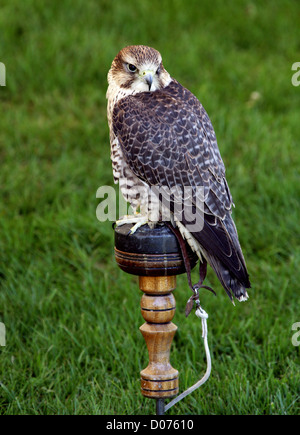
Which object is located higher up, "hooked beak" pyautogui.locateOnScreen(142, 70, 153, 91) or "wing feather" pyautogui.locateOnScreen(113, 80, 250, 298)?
"hooked beak" pyautogui.locateOnScreen(142, 70, 153, 91)

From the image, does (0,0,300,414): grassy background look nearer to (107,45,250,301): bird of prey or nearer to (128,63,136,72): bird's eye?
(107,45,250,301): bird of prey

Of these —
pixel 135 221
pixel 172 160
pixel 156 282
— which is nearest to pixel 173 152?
pixel 172 160

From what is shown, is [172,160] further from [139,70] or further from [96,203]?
[96,203]

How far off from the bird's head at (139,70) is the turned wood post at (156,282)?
2.24ft

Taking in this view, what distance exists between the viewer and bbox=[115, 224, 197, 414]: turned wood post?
2.61 m

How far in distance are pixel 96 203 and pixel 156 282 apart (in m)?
2.13

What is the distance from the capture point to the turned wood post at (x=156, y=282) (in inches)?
103

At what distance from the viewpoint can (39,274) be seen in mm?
4051

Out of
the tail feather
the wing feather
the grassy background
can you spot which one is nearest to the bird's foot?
the wing feather

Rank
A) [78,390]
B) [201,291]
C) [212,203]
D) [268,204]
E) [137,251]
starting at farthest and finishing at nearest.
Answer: [268,204] < [201,291] < [78,390] < [212,203] < [137,251]

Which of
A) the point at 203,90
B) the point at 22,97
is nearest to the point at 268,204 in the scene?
the point at 203,90

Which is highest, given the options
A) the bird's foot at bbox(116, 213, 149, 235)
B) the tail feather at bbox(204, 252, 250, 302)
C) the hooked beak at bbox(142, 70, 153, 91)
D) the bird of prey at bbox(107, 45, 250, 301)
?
the hooked beak at bbox(142, 70, 153, 91)

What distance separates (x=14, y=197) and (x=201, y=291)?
65.9 inches

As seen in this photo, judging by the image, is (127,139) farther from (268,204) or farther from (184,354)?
(268,204)
